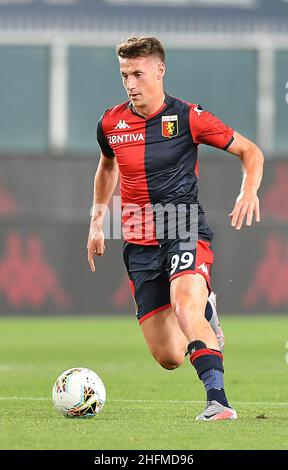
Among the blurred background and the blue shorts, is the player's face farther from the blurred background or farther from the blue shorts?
the blurred background

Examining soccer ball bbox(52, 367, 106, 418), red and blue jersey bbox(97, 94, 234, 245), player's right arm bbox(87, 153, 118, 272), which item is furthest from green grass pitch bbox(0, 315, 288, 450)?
red and blue jersey bbox(97, 94, 234, 245)

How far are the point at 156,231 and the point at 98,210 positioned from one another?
0.50 m

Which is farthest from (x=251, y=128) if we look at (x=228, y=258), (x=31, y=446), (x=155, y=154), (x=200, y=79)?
(x=31, y=446)

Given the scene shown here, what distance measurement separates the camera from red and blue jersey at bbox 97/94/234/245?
8.90m

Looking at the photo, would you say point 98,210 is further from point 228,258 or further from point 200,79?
point 200,79

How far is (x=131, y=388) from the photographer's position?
37.5ft

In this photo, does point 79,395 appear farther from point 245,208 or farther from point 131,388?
point 131,388

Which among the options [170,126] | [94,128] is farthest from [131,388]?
[94,128]

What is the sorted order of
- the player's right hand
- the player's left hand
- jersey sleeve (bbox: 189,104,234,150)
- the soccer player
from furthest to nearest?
1. the player's right hand
2. jersey sleeve (bbox: 189,104,234,150)
3. the soccer player
4. the player's left hand

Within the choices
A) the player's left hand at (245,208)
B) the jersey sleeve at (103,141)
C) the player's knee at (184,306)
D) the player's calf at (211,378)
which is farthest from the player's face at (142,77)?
the player's calf at (211,378)

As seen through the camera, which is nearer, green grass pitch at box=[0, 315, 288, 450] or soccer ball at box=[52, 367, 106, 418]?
green grass pitch at box=[0, 315, 288, 450]

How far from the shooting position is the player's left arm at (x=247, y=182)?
809cm

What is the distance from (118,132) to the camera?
30.0 feet

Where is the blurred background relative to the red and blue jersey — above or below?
above
